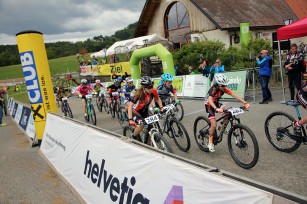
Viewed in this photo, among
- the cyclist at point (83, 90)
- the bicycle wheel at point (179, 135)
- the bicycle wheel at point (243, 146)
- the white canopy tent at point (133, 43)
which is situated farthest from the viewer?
the white canopy tent at point (133, 43)

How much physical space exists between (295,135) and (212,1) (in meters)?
26.5

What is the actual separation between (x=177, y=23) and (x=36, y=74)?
2415 centimetres

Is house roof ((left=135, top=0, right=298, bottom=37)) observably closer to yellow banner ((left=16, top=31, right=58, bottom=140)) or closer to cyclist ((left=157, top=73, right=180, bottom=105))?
cyclist ((left=157, top=73, right=180, bottom=105))

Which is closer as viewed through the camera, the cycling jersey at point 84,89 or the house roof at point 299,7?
the cycling jersey at point 84,89

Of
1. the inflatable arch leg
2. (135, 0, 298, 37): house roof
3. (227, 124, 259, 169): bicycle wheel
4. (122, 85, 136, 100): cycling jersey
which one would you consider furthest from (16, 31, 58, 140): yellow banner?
(135, 0, 298, 37): house roof

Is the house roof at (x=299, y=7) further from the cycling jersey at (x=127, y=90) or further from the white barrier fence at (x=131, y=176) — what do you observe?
the white barrier fence at (x=131, y=176)

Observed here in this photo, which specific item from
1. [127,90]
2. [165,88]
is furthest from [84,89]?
[165,88]

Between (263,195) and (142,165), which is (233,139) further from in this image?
(263,195)

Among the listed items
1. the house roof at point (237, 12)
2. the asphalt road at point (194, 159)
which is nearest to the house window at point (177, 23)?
the house roof at point (237, 12)

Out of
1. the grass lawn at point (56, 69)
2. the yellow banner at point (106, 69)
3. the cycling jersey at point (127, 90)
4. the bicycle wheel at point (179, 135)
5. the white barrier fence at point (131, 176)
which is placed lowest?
the bicycle wheel at point (179, 135)

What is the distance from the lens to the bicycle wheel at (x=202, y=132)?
6.25 m

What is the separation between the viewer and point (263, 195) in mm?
1927

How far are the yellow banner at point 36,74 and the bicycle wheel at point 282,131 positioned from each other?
6.86 meters

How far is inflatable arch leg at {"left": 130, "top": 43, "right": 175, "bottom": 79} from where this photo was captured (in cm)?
1802
